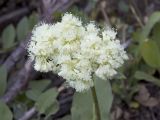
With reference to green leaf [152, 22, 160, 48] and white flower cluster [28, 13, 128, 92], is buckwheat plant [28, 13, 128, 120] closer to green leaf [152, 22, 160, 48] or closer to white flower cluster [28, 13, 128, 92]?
white flower cluster [28, 13, 128, 92]

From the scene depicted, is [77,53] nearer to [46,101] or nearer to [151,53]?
[46,101]

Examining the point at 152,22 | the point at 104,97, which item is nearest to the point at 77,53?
the point at 104,97

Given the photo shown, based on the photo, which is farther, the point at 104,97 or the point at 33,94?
the point at 33,94

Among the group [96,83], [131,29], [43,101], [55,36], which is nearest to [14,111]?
[43,101]

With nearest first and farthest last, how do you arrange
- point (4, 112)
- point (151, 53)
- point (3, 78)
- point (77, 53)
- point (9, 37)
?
point (77, 53)
point (4, 112)
point (3, 78)
point (151, 53)
point (9, 37)

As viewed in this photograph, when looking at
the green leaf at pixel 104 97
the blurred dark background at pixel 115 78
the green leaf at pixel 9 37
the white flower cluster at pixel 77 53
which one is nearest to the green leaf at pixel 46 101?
the blurred dark background at pixel 115 78

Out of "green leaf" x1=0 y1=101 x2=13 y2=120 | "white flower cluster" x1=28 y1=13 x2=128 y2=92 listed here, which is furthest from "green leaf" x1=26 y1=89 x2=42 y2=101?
→ "white flower cluster" x1=28 y1=13 x2=128 y2=92

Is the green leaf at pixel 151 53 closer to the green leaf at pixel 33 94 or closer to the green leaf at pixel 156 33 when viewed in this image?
the green leaf at pixel 156 33

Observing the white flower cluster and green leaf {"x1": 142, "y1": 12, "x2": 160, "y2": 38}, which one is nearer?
the white flower cluster
